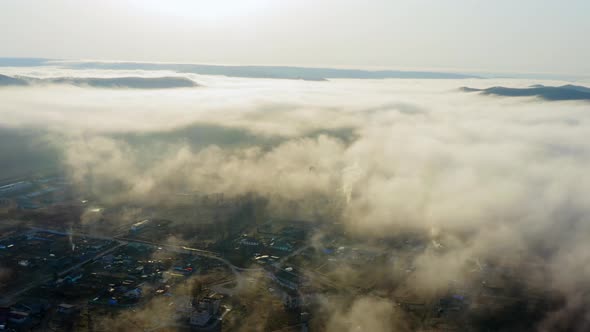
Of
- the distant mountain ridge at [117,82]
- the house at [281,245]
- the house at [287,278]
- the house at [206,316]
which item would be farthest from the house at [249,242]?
the distant mountain ridge at [117,82]

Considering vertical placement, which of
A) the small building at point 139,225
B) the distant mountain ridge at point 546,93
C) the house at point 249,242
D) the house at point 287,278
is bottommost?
the small building at point 139,225

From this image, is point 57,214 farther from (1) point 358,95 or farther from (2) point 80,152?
(1) point 358,95

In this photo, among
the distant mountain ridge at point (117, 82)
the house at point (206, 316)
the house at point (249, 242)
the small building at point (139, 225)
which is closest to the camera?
the house at point (206, 316)

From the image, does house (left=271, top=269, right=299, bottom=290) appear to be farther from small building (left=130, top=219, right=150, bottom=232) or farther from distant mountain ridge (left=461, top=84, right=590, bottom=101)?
distant mountain ridge (left=461, top=84, right=590, bottom=101)

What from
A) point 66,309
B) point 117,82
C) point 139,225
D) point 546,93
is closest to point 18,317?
point 66,309

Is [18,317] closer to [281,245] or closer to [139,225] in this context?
[139,225]

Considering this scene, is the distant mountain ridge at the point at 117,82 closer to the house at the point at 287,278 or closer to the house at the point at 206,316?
the house at the point at 287,278

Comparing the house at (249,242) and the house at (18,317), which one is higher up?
the house at (249,242)

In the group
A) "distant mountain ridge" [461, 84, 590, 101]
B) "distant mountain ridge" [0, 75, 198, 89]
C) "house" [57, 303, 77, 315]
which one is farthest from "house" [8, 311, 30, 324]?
"distant mountain ridge" [461, 84, 590, 101]
